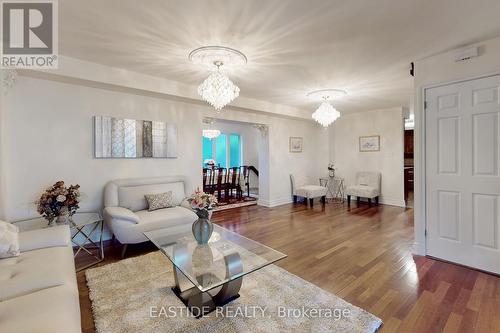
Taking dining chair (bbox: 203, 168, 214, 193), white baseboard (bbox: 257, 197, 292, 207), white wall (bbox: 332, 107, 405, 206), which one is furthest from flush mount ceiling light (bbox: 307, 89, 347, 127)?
dining chair (bbox: 203, 168, 214, 193)

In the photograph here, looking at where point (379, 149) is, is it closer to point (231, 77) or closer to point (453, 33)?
point (453, 33)

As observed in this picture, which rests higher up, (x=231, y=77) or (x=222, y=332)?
(x=231, y=77)

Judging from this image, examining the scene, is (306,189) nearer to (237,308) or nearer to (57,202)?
(237,308)

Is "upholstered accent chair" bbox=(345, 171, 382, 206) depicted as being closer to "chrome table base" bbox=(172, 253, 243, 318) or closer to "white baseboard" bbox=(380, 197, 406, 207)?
"white baseboard" bbox=(380, 197, 406, 207)

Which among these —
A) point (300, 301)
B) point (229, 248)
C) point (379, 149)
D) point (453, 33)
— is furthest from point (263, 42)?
point (379, 149)

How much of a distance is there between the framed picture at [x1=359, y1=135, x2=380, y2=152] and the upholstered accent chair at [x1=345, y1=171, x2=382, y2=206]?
64 centimetres

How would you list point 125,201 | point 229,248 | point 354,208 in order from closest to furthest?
point 229,248, point 125,201, point 354,208

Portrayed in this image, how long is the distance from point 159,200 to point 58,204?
1204mm

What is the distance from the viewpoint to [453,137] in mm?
2748

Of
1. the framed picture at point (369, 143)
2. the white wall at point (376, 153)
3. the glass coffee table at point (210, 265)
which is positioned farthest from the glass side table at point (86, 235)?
the framed picture at point (369, 143)

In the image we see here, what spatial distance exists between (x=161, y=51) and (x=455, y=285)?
393cm

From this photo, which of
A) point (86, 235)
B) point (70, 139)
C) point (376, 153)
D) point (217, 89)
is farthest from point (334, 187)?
point (70, 139)

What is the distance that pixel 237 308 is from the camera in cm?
196

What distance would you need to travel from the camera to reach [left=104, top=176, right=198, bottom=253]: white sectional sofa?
2939 mm
